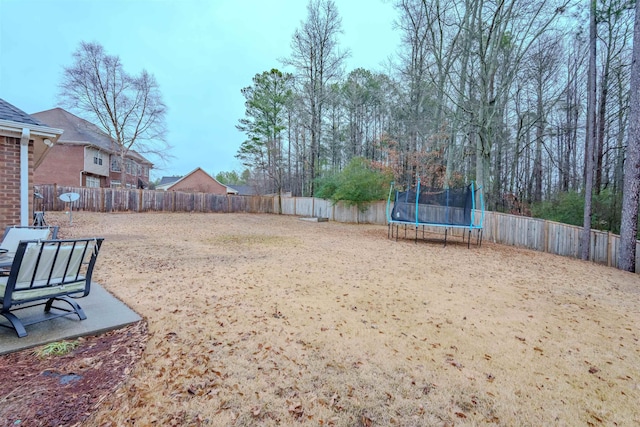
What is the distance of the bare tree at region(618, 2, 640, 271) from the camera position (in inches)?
266

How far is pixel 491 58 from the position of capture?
10.6 meters

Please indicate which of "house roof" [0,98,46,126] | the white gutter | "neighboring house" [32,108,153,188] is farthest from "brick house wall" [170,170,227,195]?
the white gutter

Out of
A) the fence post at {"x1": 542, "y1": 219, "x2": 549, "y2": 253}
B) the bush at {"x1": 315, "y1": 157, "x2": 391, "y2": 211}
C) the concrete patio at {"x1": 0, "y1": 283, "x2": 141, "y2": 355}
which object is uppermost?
the bush at {"x1": 315, "y1": 157, "x2": 391, "y2": 211}

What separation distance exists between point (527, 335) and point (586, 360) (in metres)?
0.49

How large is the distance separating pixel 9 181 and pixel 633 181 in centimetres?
Result: 1276

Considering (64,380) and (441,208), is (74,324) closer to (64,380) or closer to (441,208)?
(64,380)

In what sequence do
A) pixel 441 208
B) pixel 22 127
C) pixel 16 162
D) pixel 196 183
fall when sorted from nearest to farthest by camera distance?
pixel 22 127 < pixel 16 162 < pixel 441 208 < pixel 196 183

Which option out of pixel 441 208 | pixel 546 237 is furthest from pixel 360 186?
pixel 546 237

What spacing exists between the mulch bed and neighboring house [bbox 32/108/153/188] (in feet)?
72.0

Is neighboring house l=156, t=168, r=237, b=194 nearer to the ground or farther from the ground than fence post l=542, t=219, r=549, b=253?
farther from the ground

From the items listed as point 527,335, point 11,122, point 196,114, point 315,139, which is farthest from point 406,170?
point 196,114

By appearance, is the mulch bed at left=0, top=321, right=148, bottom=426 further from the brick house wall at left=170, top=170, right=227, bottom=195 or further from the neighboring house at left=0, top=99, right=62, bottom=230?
the brick house wall at left=170, top=170, right=227, bottom=195

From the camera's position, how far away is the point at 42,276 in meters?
2.45

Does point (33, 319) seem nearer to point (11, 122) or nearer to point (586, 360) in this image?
point (11, 122)
